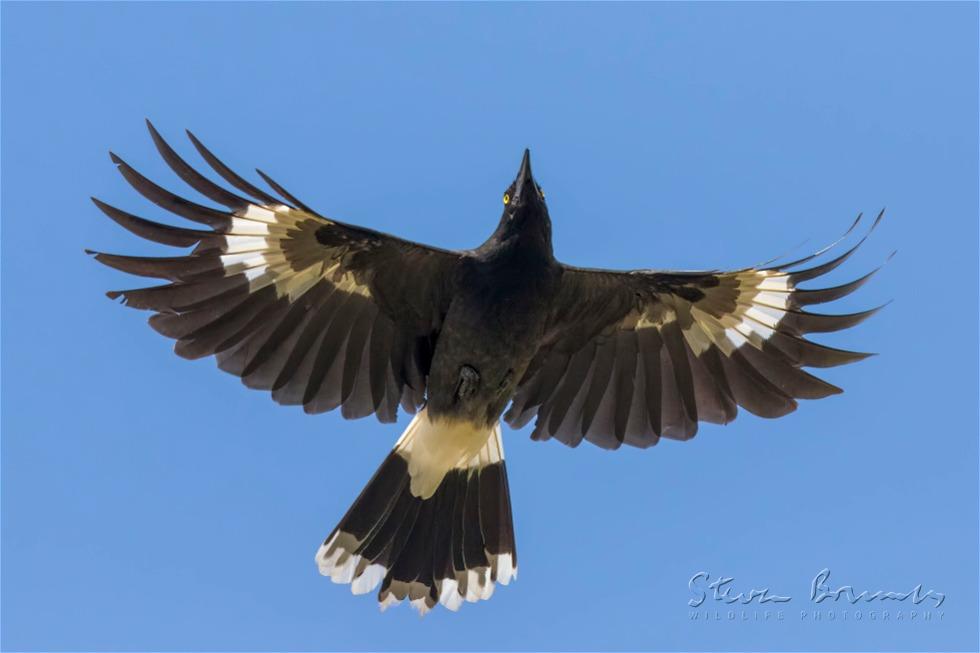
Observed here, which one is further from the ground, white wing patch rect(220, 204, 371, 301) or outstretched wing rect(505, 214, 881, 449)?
white wing patch rect(220, 204, 371, 301)

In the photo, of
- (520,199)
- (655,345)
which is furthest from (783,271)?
(520,199)

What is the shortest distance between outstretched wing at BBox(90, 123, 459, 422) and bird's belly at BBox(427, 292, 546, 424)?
0.21m

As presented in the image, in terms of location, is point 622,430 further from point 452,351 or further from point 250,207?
point 250,207

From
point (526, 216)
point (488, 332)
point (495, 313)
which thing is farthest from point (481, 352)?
point (526, 216)

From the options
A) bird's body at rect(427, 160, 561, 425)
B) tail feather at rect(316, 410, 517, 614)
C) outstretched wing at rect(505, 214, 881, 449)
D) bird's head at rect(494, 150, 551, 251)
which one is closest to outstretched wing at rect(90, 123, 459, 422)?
bird's body at rect(427, 160, 561, 425)

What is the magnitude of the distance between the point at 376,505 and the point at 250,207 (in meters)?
2.22

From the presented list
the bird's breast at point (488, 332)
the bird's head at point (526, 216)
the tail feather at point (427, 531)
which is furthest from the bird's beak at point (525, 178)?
the tail feather at point (427, 531)

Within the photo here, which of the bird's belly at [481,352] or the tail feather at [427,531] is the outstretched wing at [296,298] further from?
the tail feather at [427,531]

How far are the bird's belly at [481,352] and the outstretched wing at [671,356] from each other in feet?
1.23

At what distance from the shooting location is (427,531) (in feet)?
28.3

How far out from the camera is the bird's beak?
7777 millimetres

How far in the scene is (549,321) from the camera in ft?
26.5

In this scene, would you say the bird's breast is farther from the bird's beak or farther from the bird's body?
the bird's beak

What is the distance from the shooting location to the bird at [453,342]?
7637 millimetres
